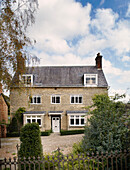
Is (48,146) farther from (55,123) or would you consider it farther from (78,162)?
(55,123)

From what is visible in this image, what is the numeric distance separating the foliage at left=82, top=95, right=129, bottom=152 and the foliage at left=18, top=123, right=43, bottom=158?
2.25 m

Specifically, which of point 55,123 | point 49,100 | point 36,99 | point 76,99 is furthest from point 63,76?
point 55,123

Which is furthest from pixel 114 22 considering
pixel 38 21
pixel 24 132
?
pixel 24 132

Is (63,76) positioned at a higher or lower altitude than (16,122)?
higher

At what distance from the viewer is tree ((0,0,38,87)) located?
6.40 metres

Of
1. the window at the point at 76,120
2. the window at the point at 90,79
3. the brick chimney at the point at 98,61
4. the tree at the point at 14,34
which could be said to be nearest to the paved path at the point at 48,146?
the tree at the point at 14,34

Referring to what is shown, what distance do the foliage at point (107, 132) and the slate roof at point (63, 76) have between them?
1480 centimetres

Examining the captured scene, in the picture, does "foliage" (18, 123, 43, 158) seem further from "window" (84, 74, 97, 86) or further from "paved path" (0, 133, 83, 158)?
"window" (84, 74, 97, 86)

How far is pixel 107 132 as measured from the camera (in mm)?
6672

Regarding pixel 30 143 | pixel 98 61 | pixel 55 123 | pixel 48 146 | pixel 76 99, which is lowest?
pixel 48 146

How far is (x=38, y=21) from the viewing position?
7250 millimetres

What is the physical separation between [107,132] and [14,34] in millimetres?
5771

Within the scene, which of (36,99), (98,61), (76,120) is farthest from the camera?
(98,61)

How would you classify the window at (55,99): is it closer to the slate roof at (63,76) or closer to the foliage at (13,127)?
the slate roof at (63,76)
